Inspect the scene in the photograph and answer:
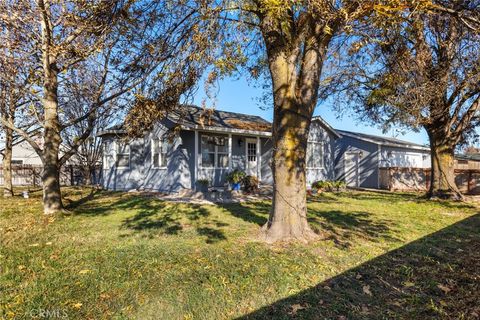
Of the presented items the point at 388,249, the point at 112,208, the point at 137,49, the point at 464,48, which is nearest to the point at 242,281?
the point at 388,249

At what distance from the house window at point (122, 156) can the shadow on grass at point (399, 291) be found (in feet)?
47.8

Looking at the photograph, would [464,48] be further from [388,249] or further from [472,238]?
[388,249]

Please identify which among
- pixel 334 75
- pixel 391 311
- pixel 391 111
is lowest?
pixel 391 311

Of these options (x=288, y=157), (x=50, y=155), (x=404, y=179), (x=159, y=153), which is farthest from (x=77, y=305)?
(x=404, y=179)

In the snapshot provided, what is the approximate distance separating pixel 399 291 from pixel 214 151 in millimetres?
11408

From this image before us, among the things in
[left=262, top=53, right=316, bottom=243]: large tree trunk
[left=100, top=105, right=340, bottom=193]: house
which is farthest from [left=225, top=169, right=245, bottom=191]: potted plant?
[left=262, top=53, right=316, bottom=243]: large tree trunk

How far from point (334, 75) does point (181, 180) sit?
25.7 ft

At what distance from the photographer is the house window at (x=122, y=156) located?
55.0 feet

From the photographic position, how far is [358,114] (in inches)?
589

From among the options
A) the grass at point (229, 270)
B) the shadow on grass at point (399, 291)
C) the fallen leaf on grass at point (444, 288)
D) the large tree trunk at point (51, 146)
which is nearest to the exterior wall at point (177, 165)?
the large tree trunk at point (51, 146)

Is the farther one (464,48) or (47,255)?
(464,48)

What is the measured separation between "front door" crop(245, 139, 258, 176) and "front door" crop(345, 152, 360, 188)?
847 centimetres

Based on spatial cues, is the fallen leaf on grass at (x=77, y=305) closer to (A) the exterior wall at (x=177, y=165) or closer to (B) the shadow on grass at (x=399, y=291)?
(B) the shadow on grass at (x=399, y=291)

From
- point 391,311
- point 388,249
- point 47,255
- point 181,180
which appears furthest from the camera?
point 181,180
